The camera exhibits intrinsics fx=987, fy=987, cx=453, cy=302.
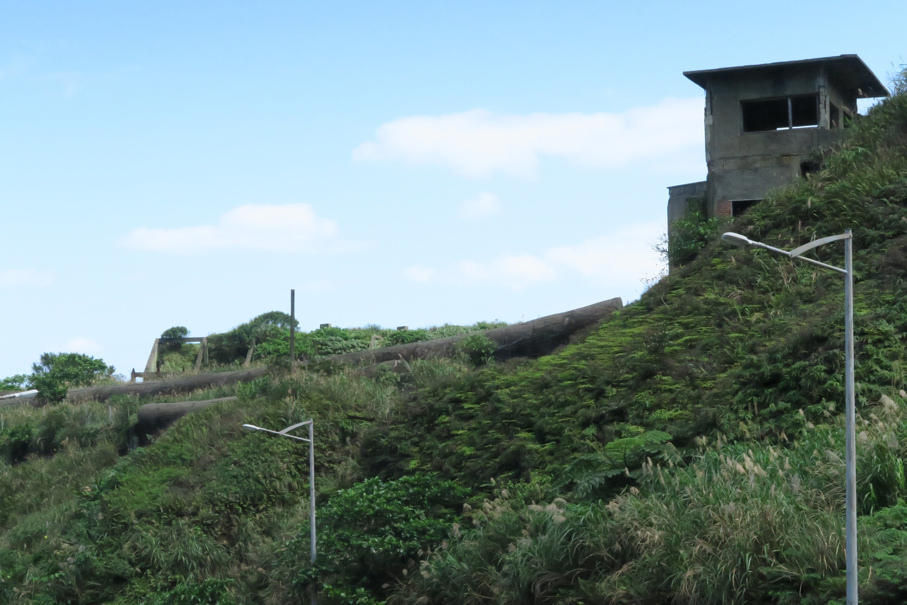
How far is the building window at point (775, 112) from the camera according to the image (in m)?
35.4

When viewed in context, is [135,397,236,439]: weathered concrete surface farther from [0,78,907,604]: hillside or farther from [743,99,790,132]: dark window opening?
[743,99,790,132]: dark window opening

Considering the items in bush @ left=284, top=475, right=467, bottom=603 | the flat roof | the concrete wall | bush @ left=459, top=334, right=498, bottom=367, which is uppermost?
the flat roof

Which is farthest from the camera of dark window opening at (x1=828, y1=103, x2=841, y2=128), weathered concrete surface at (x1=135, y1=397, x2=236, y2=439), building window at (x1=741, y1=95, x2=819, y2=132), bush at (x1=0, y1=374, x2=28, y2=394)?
bush at (x1=0, y1=374, x2=28, y2=394)

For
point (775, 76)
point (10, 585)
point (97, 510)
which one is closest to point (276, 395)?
point (97, 510)

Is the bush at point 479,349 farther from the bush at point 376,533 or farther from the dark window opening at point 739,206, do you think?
the bush at point 376,533

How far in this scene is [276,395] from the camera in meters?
31.5

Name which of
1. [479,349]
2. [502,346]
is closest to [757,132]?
[502,346]

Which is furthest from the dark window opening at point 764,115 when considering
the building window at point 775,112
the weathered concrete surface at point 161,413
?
the weathered concrete surface at point 161,413

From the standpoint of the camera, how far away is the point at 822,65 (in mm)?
32219

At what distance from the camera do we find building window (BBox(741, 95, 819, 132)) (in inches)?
1395

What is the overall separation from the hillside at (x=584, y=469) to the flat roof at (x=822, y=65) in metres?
2.15

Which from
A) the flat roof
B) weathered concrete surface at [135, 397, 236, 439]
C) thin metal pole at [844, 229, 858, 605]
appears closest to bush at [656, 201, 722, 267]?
the flat roof

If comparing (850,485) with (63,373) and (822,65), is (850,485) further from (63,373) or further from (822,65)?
(63,373)

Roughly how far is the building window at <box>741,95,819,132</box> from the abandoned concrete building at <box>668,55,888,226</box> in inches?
47.2
